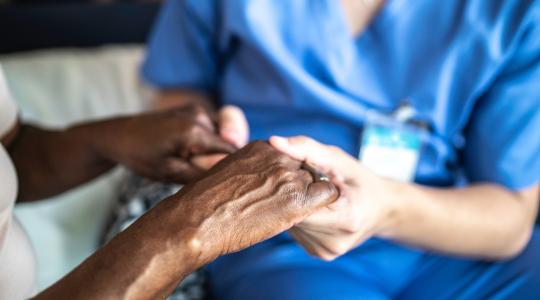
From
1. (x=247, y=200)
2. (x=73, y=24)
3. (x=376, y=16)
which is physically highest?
(x=376, y=16)

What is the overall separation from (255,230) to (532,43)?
448 mm

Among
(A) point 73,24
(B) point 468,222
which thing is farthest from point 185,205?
(A) point 73,24

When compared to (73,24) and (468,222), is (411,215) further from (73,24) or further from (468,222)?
(73,24)

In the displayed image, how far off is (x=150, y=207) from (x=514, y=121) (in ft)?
1.69

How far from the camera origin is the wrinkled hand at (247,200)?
1.44 ft

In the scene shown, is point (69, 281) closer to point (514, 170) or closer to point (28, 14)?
point (514, 170)

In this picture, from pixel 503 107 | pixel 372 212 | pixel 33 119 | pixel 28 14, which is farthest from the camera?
pixel 28 14

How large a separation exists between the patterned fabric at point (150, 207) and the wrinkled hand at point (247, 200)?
0.93ft

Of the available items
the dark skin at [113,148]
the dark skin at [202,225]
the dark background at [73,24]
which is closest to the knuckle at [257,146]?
the dark skin at [202,225]

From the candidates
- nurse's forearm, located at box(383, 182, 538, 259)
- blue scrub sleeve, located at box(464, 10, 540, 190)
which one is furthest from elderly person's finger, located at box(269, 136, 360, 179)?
blue scrub sleeve, located at box(464, 10, 540, 190)

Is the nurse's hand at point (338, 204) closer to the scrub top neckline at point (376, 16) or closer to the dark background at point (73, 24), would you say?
the scrub top neckline at point (376, 16)

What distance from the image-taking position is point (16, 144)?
701 mm

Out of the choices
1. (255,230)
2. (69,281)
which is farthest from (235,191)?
(69,281)

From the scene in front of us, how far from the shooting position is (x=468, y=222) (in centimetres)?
67
